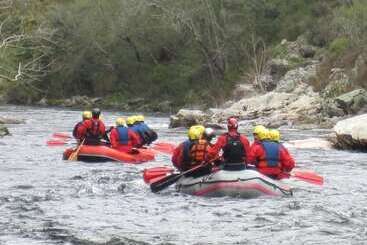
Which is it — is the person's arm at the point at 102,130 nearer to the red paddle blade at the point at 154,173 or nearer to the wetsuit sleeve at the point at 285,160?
the red paddle blade at the point at 154,173

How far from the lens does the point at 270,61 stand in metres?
42.4

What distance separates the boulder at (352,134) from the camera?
20328 mm

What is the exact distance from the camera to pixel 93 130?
17.5 metres

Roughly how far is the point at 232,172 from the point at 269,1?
3514 centimetres

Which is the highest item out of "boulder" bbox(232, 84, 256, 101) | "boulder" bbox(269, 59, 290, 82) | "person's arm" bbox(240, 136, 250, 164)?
"boulder" bbox(269, 59, 290, 82)

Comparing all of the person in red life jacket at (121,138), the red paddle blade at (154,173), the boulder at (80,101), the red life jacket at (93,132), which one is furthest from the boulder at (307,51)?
the red paddle blade at (154,173)

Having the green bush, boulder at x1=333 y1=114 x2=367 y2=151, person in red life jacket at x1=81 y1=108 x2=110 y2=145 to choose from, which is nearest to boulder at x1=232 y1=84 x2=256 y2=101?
the green bush

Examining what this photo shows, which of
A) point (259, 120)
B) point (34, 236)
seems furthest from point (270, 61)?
point (34, 236)

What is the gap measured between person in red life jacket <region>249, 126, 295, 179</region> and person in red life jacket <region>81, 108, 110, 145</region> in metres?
5.35

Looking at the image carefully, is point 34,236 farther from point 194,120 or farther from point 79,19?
point 79,19

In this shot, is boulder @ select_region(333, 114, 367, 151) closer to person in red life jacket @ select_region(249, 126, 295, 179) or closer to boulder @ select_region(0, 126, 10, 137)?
person in red life jacket @ select_region(249, 126, 295, 179)

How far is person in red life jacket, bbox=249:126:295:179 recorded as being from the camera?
13.1 metres

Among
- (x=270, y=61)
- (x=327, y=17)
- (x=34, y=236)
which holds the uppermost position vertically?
(x=327, y=17)

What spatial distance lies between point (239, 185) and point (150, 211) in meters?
1.61
